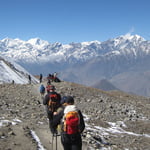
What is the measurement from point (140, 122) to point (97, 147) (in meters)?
14.1

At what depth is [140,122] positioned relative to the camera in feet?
99.2

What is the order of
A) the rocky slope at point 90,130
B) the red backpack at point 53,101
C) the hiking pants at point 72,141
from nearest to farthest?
the hiking pants at point 72,141, the red backpack at point 53,101, the rocky slope at point 90,130

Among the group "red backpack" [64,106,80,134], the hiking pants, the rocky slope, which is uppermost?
"red backpack" [64,106,80,134]

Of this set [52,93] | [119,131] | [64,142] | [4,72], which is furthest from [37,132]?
[4,72]

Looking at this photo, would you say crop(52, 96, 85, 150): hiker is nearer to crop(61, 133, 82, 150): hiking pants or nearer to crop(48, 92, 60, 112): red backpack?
crop(61, 133, 82, 150): hiking pants

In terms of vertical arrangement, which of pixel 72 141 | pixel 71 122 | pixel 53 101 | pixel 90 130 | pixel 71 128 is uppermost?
pixel 53 101

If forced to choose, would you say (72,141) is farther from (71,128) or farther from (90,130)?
(90,130)

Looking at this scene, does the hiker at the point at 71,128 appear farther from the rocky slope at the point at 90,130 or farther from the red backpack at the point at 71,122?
the rocky slope at the point at 90,130

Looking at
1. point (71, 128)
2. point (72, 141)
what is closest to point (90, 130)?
point (72, 141)

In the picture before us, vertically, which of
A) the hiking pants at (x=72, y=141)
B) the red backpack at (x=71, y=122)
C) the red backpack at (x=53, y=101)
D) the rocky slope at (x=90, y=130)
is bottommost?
the rocky slope at (x=90, y=130)

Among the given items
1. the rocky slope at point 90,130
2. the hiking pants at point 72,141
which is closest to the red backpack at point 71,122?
the hiking pants at point 72,141

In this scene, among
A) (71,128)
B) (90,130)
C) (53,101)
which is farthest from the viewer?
(90,130)

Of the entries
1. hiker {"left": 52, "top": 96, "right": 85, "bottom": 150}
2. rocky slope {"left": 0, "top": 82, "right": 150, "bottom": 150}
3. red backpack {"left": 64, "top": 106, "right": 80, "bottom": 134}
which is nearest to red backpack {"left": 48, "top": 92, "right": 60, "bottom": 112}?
rocky slope {"left": 0, "top": 82, "right": 150, "bottom": 150}

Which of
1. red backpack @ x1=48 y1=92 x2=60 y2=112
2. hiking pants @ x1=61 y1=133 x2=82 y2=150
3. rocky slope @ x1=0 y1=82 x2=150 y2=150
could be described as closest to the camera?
hiking pants @ x1=61 y1=133 x2=82 y2=150
